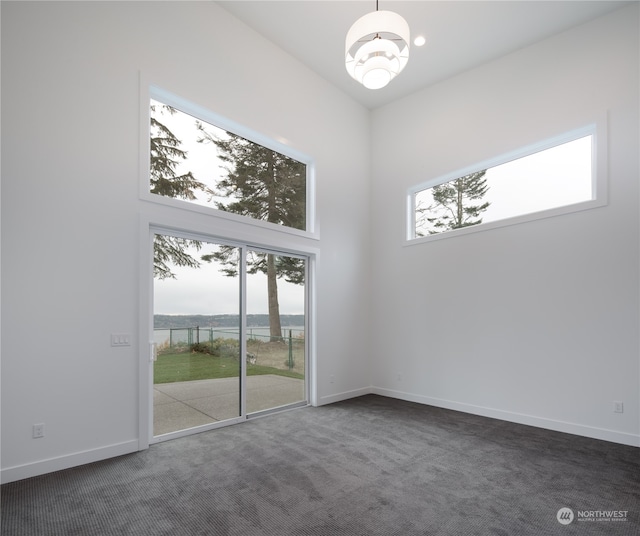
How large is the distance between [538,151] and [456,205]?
1.16 meters

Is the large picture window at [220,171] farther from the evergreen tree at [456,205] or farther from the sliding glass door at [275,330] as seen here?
the evergreen tree at [456,205]

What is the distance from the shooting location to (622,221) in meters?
3.80

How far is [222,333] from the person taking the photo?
432cm

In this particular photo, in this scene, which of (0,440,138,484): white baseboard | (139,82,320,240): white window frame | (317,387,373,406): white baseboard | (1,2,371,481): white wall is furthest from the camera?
(317,387,373,406): white baseboard

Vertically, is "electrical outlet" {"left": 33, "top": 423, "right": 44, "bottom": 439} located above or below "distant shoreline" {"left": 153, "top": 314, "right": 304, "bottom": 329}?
below

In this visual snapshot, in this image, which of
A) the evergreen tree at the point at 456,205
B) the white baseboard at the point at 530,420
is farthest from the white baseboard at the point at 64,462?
the evergreen tree at the point at 456,205

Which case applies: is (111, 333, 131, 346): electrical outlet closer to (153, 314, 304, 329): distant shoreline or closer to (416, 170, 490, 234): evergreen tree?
(153, 314, 304, 329): distant shoreline

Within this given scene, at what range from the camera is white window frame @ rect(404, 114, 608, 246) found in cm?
396

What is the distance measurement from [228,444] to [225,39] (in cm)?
443

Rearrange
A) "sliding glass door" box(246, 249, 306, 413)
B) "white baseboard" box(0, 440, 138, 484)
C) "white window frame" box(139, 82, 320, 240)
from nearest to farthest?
"white baseboard" box(0, 440, 138, 484) → "white window frame" box(139, 82, 320, 240) → "sliding glass door" box(246, 249, 306, 413)

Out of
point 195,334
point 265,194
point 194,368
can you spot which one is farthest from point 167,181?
point 194,368

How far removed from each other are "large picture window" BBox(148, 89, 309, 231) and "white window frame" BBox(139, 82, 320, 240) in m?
0.04

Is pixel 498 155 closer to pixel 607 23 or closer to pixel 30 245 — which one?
pixel 607 23

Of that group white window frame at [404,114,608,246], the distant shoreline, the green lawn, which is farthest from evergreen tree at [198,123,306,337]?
white window frame at [404,114,608,246]
